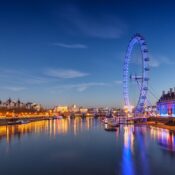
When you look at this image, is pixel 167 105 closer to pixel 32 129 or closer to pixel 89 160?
pixel 32 129

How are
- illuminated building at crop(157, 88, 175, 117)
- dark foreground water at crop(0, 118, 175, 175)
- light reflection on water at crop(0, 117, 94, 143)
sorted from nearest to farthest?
1. dark foreground water at crop(0, 118, 175, 175)
2. light reflection on water at crop(0, 117, 94, 143)
3. illuminated building at crop(157, 88, 175, 117)

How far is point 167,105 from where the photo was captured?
60688mm

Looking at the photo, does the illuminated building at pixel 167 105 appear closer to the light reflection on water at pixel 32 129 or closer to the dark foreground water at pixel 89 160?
the light reflection on water at pixel 32 129

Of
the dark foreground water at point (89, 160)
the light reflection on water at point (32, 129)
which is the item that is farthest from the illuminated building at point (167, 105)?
the dark foreground water at point (89, 160)

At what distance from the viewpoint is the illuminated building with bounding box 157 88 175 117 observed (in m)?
57.4

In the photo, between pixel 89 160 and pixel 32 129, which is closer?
pixel 89 160

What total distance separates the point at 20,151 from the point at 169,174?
14.1m

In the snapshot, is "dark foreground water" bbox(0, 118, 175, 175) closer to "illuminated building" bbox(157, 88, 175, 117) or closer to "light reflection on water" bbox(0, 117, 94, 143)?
"light reflection on water" bbox(0, 117, 94, 143)

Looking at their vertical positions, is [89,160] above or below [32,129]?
below

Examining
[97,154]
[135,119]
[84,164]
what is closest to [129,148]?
[97,154]

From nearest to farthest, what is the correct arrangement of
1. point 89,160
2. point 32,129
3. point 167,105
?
point 89,160, point 32,129, point 167,105

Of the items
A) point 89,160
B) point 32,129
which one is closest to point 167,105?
point 32,129

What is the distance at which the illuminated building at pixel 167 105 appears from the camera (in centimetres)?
5742

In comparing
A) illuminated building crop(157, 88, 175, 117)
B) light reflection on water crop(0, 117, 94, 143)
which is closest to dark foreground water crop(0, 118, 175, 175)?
light reflection on water crop(0, 117, 94, 143)
